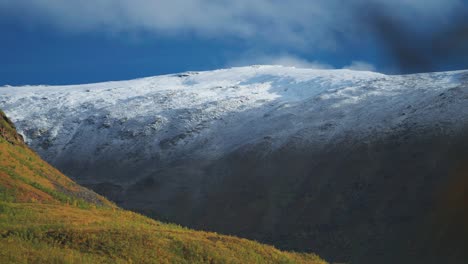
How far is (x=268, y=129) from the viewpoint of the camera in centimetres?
10306

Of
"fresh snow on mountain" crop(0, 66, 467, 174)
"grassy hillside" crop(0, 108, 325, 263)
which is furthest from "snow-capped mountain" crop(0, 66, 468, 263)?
"grassy hillside" crop(0, 108, 325, 263)

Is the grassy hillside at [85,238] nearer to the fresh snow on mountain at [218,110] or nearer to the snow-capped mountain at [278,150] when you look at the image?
the snow-capped mountain at [278,150]

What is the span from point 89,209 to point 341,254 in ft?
109

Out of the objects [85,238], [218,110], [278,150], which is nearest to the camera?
[85,238]

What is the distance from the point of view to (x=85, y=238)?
82.4 feet

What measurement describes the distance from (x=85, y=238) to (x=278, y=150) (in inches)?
2670

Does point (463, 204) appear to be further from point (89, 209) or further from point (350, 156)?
point (89, 209)

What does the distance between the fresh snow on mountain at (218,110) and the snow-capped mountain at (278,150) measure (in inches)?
13.2

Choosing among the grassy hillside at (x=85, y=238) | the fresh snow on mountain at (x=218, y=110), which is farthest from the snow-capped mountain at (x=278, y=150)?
the grassy hillside at (x=85, y=238)

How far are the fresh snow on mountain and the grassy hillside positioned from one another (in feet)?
182

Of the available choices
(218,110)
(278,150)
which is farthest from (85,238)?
(218,110)

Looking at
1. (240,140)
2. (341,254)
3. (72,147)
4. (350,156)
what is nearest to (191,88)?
(72,147)

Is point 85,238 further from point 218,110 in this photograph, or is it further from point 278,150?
point 218,110

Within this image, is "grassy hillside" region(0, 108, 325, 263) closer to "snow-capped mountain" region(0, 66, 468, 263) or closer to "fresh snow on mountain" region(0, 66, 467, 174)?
"snow-capped mountain" region(0, 66, 468, 263)
